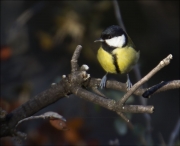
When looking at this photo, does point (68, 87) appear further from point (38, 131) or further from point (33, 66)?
point (33, 66)

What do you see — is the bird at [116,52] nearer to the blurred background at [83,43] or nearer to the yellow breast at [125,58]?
the yellow breast at [125,58]

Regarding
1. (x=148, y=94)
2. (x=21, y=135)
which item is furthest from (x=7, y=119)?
(x=148, y=94)

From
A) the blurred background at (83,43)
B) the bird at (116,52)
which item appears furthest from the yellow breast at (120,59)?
the blurred background at (83,43)

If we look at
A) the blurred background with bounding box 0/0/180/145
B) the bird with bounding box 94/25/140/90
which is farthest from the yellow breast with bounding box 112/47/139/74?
the blurred background with bounding box 0/0/180/145

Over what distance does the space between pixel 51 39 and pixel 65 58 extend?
0.21 m

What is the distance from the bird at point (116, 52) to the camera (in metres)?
1.77

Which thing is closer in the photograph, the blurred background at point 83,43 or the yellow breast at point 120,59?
the yellow breast at point 120,59

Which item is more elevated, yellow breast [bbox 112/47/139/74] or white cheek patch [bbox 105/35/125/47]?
white cheek patch [bbox 105/35/125/47]

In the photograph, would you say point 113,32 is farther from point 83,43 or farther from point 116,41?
point 83,43

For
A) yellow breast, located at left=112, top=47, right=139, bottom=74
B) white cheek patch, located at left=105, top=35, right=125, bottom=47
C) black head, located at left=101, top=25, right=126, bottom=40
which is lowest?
yellow breast, located at left=112, top=47, right=139, bottom=74

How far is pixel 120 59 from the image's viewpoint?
5.84 feet

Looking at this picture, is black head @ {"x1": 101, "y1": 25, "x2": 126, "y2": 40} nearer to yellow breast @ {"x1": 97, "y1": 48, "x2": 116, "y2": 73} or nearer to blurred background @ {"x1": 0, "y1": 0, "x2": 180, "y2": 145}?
yellow breast @ {"x1": 97, "y1": 48, "x2": 116, "y2": 73}

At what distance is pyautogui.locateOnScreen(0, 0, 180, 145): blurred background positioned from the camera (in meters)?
2.73

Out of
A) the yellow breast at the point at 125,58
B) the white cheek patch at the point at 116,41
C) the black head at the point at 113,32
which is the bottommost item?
the yellow breast at the point at 125,58
